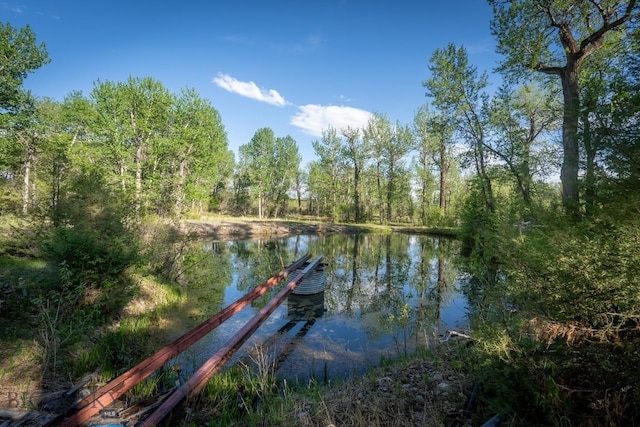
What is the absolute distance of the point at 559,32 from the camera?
8.99 meters

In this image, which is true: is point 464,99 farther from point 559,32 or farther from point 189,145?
point 189,145

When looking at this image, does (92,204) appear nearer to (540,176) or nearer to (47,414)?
(47,414)

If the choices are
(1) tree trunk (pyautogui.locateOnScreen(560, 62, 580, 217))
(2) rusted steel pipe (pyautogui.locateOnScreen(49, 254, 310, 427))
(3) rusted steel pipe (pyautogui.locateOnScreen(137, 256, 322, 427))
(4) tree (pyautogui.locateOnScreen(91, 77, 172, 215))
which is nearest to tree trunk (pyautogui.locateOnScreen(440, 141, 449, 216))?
(1) tree trunk (pyautogui.locateOnScreen(560, 62, 580, 217))

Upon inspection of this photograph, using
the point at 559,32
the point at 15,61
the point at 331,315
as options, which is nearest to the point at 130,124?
the point at 15,61

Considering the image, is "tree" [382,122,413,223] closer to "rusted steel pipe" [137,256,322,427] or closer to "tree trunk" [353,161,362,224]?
"tree trunk" [353,161,362,224]

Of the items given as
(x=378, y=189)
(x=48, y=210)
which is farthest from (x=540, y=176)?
(x=378, y=189)

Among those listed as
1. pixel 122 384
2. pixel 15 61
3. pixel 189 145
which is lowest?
pixel 122 384

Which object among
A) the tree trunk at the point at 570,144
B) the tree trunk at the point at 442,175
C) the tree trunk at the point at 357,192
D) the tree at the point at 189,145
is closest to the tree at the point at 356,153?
the tree trunk at the point at 357,192

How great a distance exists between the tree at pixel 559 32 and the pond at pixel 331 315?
541 cm

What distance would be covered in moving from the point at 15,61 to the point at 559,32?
93.8 ft

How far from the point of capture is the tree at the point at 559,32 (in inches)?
311

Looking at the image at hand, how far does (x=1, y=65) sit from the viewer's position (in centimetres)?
1741

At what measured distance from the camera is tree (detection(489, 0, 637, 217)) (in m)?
7.91

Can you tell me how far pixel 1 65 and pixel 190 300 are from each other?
20.5 meters
